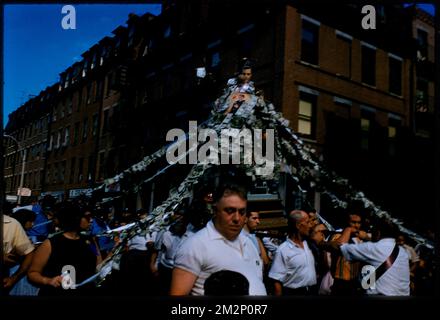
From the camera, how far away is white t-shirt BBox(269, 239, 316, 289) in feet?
12.1

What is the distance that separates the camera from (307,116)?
855 cm

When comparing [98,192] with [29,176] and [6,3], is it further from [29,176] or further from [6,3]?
[6,3]

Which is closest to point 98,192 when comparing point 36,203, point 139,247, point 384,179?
point 139,247

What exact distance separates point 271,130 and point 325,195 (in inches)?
52.3

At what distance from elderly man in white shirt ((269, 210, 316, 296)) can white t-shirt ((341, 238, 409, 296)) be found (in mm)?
420

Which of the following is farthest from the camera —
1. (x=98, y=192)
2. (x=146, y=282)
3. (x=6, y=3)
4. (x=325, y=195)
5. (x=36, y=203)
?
(x=36, y=203)

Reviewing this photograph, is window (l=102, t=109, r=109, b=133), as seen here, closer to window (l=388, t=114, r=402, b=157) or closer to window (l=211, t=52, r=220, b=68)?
window (l=211, t=52, r=220, b=68)

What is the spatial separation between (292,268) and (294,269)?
21 mm

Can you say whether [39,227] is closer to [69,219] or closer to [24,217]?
[24,217]

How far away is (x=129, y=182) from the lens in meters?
4.52

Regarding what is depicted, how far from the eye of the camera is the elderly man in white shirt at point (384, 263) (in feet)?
11.1

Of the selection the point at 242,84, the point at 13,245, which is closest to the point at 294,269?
the point at 242,84

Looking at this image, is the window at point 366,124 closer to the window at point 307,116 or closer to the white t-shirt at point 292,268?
the window at point 307,116

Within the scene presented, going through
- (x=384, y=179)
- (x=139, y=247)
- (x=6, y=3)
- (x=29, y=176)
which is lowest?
(x=139, y=247)
